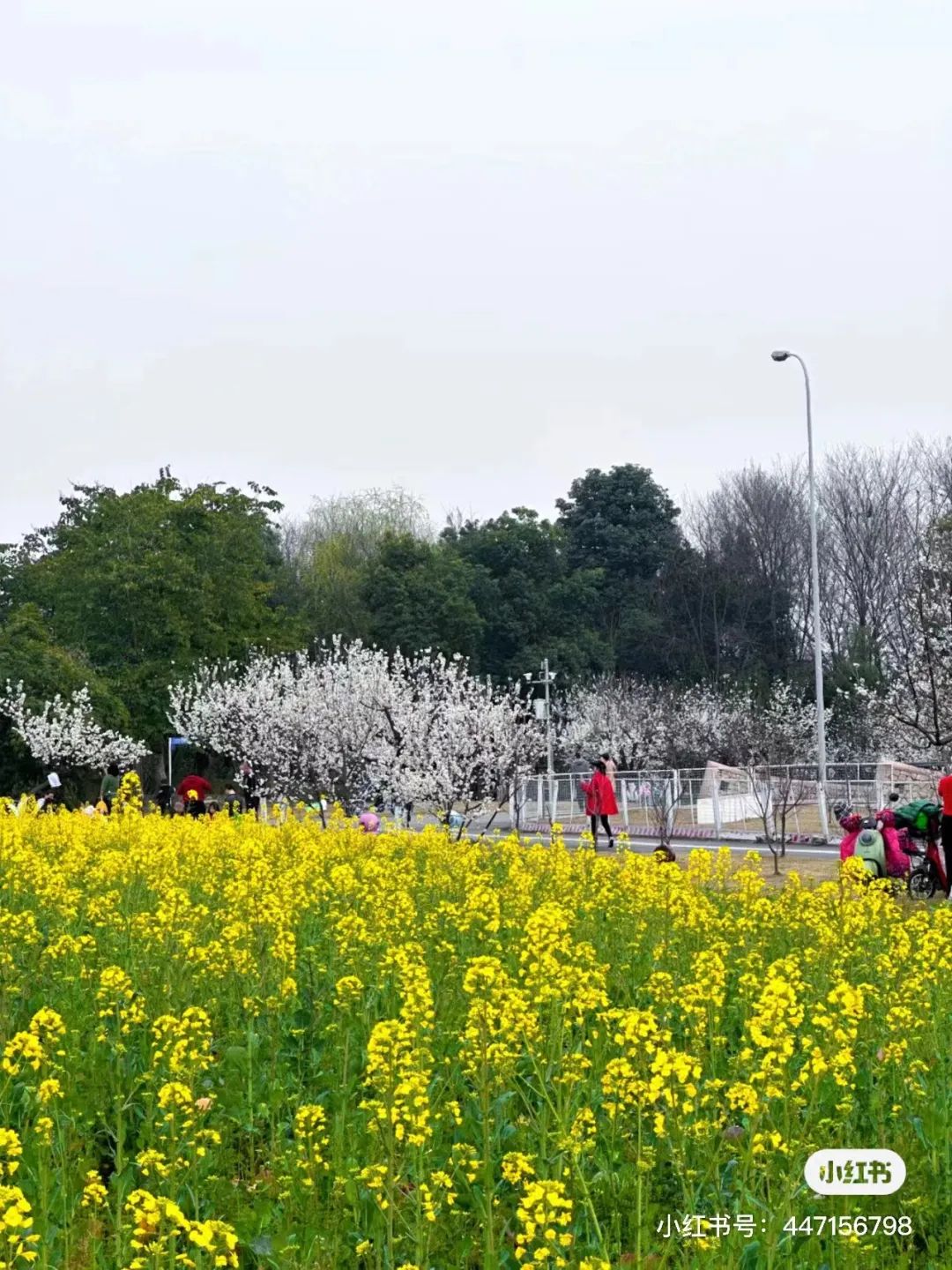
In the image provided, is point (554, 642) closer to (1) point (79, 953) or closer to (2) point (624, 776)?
(2) point (624, 776)

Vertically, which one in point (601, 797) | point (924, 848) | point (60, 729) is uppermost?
point (60, 729)

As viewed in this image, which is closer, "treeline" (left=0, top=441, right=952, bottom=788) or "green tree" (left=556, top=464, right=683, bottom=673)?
"treeline" (left=0, top=441, right=952, bottom=788)

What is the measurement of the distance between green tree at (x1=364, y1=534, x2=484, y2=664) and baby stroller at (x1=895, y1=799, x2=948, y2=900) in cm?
4318

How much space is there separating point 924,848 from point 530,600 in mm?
47398

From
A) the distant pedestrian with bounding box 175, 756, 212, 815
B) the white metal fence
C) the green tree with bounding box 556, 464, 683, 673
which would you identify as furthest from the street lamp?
the green tree with bounding box 556, 464, 683, 673

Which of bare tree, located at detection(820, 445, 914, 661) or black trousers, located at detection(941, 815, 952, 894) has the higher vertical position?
bare tree, located at detection(820, 445, 914, 661)

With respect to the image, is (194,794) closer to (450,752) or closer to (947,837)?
(450,752)

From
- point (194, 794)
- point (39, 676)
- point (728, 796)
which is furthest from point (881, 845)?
point (39, 676)

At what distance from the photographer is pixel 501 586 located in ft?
211

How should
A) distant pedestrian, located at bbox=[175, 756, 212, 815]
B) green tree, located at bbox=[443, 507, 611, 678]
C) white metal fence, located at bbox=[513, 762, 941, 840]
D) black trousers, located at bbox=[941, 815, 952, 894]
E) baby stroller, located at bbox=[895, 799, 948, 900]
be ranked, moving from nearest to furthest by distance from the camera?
black trousers, located at bbox=[941, 815, 952, 894]
baby stroller, located at bbox=[895, 799, 948, 900]
distant pedestrian, located at bbox=[175, 756, 212, 815]
white metal fence, located at bbox=[513, 762, 941, 840]
green tree, located at bbox=[443, 507, 611, 678]

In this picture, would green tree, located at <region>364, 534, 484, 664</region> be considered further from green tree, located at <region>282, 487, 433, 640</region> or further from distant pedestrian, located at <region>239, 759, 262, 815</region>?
distant pedestrian, located at <region>239, 759, 262, 815</region>

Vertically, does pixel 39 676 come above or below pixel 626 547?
below
